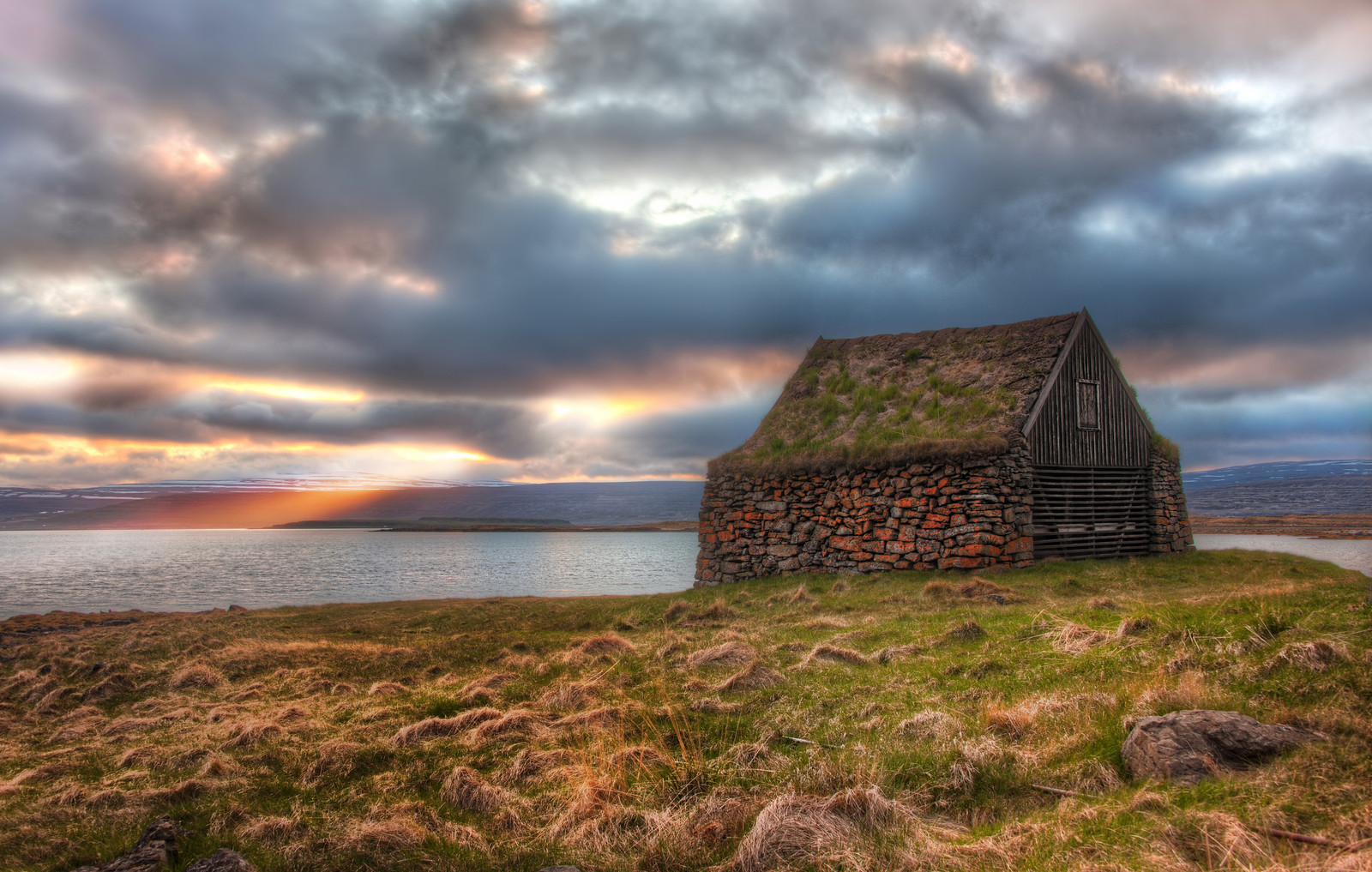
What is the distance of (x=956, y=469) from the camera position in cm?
2020

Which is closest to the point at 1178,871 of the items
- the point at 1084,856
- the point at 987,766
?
the point at 1084,856

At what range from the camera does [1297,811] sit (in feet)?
12.1

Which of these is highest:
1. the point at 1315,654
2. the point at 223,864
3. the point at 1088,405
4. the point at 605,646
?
the point at 1088,405

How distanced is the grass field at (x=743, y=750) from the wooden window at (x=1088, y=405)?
12.3m

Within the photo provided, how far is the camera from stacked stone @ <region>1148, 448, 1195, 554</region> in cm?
2417

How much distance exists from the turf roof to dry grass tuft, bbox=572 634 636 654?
11814mm

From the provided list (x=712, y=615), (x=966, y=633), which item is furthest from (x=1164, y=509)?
(x=966, y=633)

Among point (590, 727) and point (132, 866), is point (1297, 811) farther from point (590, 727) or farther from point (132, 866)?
point (132, 866)

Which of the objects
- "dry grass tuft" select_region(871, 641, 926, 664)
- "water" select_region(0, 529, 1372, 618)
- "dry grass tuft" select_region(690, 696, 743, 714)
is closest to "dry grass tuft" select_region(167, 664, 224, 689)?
"dry grass tuft" select_region(690, 696, 743, 714)

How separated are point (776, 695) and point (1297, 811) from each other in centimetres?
546

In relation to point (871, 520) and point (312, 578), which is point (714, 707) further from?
point (312, 578)

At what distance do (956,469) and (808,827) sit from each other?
679 inches

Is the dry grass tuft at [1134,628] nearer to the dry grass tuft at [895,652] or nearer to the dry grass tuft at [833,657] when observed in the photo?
the dry grass tuft at [895,652]

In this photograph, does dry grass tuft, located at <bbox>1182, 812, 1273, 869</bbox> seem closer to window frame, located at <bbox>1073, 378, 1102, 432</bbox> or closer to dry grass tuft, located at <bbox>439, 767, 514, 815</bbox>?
dry grass tuft, located at <bbox>439, 767, 514, 815</bbox>
